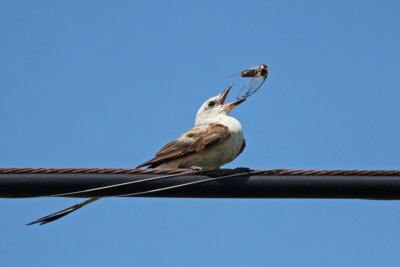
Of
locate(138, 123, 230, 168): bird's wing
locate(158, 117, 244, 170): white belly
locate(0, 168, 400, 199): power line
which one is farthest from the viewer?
locate(158, 117, 244, 170): white belly

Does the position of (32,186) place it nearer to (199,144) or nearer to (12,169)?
(12,169)

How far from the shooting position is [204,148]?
928 centimetres

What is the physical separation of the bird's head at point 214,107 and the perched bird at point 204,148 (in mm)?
1289

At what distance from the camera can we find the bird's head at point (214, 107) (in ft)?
38.0

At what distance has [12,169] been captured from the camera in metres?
5.62

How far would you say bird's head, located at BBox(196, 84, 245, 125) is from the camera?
38.0ft

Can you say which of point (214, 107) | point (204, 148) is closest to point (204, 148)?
point (204, 148)

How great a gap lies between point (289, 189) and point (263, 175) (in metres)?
0.27

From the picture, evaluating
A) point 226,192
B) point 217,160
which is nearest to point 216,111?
point 217,160

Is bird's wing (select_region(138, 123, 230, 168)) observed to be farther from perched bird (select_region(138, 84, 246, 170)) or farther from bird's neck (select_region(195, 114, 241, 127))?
bird's neck (select_region(195, 114, 241, 127))
